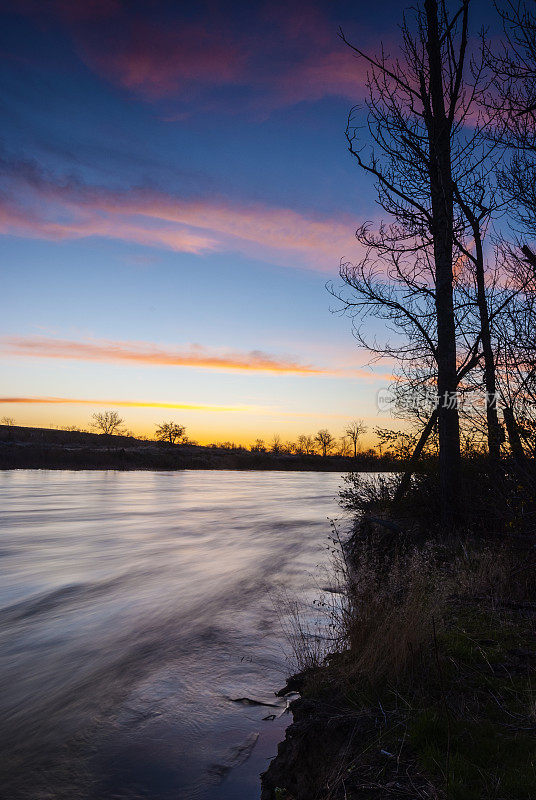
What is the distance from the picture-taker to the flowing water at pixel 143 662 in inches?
182

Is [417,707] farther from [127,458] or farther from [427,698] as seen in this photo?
[127,458]

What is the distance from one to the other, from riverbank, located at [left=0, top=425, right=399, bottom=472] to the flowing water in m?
23.2

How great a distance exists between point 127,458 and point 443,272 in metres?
69.3

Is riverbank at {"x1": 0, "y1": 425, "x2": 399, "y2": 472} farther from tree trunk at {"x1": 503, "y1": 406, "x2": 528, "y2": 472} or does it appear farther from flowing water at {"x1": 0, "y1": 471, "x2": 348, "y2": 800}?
tree trunk at {"x1": 503, "y1": 406, "x2": 528, "y2": 472}

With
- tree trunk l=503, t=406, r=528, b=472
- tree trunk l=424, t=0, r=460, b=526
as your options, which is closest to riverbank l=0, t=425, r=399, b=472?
tree trunk l=424, t=0, r=460, b=526

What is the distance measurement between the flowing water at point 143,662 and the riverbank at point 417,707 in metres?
0.62

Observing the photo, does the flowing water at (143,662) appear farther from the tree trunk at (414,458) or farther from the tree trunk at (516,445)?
the tree trunk at (516,445)

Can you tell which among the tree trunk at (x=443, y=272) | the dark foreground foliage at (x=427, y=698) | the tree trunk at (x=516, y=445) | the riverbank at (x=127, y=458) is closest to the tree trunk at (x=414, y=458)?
the tree trunk at (x=443, y=272)

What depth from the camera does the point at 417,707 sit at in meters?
4.53

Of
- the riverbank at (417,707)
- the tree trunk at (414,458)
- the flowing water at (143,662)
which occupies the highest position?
the tree trunk at (414,458)

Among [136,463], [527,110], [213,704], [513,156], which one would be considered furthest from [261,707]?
[136,463]

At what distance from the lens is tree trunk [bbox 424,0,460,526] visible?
12.0 m

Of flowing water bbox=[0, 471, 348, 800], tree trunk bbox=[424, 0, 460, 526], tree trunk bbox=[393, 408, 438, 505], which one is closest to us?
flowing water bbox=[0, 471, 348, 800]

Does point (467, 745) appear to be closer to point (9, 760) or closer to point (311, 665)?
point (311, 665)
